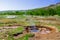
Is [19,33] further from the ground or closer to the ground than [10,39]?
closer to the ground

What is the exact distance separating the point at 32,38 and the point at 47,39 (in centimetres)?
73

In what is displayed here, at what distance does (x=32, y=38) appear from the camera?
9836 mm

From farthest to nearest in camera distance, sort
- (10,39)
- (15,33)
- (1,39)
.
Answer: (15,33)
(1,39)
(10,39)

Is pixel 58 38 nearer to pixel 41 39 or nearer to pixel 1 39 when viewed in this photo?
pixel 41 39

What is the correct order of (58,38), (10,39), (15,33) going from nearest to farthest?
(10,39) < (58,38) < (15,33)

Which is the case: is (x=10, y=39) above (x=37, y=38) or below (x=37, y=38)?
above

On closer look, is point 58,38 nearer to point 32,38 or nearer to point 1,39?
point 32,38

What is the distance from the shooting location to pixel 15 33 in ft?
36.3

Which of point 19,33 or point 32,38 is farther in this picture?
point 19,33

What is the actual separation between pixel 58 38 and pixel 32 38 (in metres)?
1.20

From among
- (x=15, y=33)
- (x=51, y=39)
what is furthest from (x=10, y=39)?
(x=15, y=33)

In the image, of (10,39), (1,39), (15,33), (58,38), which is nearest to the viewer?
(10,39)

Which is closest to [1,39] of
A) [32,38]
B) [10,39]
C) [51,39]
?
[32,38]

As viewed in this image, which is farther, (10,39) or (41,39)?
(41,39)
